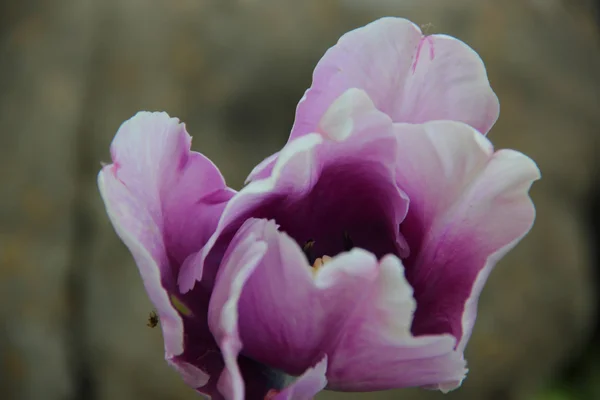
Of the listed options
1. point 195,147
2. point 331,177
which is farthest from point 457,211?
point 195,147

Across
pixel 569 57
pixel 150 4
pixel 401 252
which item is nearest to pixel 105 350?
pixel 150 4

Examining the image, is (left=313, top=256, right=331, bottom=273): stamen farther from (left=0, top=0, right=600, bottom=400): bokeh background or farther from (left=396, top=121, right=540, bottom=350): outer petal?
(left=0, top=0, right=600, bottom=400): bokeh background

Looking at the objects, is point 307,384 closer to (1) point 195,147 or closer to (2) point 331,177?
(2) point 331,177

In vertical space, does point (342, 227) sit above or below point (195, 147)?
above

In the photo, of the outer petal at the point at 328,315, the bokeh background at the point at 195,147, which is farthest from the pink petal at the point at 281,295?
the bokeh background at the point at 195,147

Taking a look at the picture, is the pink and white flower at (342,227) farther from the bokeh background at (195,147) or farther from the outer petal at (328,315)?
the bokeh background at (195,147)

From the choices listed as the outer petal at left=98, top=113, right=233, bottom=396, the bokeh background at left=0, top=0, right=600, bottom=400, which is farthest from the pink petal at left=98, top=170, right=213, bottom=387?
the bokeh background at left=0, top=0, right=600, bottom=400
